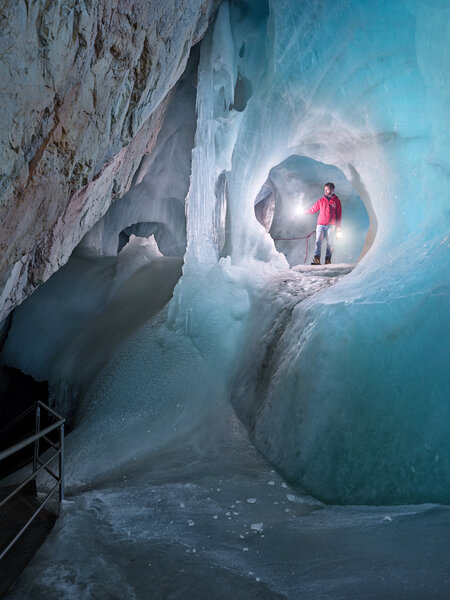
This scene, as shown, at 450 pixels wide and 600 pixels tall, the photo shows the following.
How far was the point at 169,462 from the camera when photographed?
3.88 m

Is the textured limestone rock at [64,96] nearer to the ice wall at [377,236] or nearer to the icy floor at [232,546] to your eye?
the ice wall at [377,236]

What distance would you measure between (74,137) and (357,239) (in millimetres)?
12856

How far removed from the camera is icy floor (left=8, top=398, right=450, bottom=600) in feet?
6.12

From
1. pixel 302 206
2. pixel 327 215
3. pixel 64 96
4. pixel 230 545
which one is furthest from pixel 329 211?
A: pixel 302 206

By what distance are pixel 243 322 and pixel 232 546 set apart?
11.5ft

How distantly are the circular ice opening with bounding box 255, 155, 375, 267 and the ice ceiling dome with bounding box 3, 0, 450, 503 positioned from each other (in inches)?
275

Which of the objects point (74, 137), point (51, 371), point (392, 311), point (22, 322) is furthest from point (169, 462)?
point (22, 322)

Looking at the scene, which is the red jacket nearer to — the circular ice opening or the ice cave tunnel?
the ice cave tunnel

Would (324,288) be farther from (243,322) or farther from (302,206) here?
(302,206)

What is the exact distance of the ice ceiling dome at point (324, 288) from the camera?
302 cm

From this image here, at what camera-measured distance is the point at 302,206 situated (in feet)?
50.1

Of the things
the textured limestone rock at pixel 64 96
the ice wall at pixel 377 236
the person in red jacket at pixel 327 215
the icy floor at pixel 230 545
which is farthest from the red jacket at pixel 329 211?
the icy floor at pixel 230 545

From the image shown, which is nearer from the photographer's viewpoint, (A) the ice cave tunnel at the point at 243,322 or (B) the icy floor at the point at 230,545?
(B) the icy floor at the point at 230,545

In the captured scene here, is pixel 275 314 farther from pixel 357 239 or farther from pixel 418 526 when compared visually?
pixel 357 239
